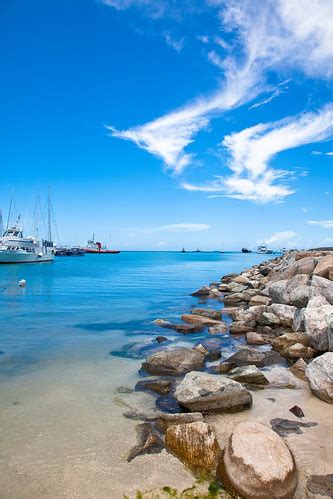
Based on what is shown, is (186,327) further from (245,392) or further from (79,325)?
(245,392)

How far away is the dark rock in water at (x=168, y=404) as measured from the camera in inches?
291

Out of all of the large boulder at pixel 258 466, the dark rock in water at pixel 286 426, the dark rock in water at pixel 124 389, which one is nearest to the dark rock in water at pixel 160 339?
the dark rock in water at pixel 124 389

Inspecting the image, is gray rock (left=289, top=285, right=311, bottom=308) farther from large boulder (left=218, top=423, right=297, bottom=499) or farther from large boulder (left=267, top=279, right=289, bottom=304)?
large boulder (left=218, top=423, right=297, bottom=499)

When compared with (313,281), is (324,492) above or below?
below

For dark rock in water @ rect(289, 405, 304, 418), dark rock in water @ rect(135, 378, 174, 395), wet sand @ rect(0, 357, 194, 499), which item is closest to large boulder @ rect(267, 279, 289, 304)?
dark rock in water @ rect(135, 378, 174, 395)

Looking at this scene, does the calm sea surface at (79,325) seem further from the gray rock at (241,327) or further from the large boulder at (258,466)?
the large boulder at (258,466)

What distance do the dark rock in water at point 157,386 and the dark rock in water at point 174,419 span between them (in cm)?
181

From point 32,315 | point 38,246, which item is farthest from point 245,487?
point 38,246

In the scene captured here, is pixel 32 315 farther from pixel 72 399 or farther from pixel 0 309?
pixel 72 399

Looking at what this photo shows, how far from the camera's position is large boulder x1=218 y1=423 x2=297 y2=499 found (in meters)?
4.64

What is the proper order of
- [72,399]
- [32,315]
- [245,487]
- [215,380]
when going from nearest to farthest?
[245,487]
[215,380]
[72,399]
[32,315]

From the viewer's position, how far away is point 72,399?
8.18 metres

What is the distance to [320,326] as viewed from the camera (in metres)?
10.6

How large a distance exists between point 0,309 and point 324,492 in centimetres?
2227
